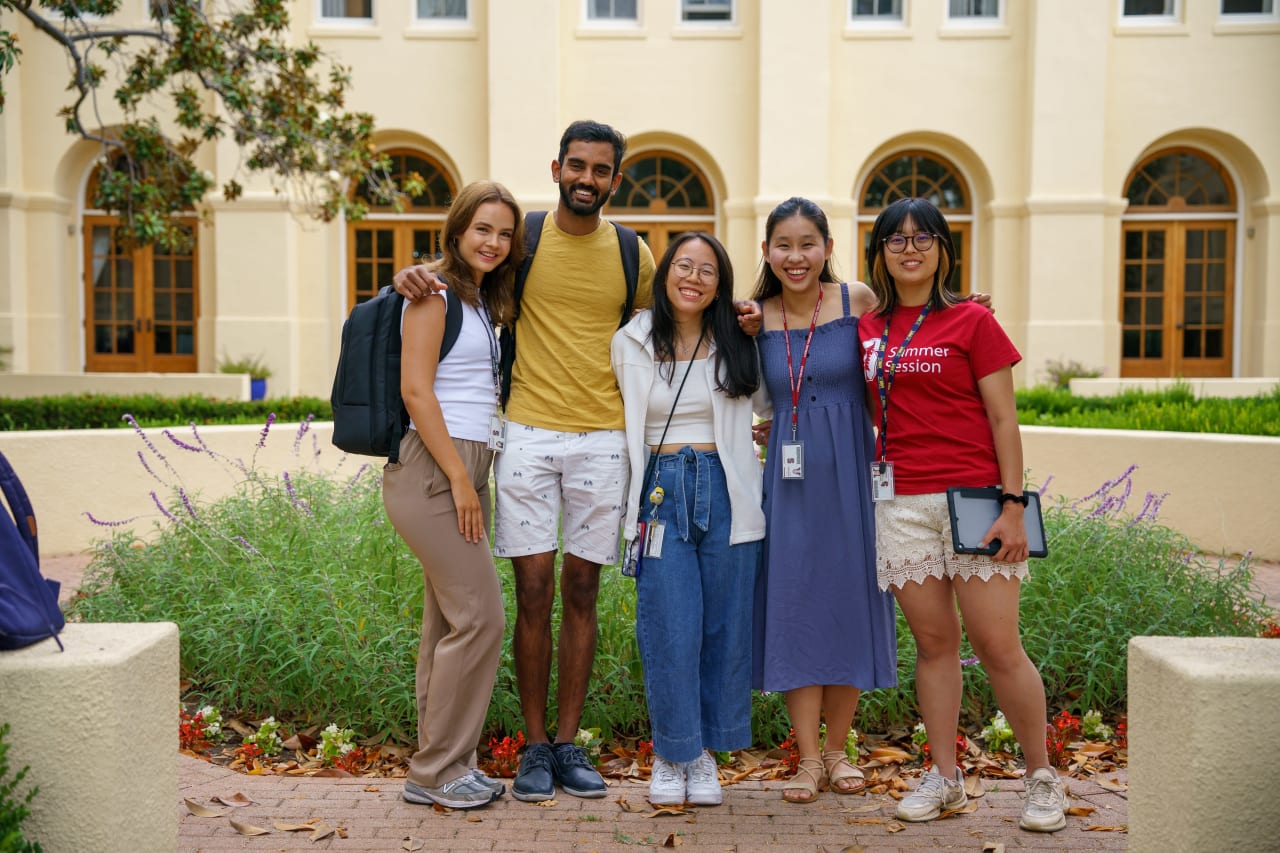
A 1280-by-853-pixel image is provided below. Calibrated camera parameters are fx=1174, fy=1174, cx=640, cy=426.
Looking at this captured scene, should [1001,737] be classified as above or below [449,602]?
below

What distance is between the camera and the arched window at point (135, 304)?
1778 cm

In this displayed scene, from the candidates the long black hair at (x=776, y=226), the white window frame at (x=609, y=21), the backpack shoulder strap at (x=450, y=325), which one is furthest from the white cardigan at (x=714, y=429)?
the white window frame at (x=609, y=21)

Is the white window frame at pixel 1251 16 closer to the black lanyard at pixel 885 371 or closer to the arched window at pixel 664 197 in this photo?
the arched window at pixel 664 197

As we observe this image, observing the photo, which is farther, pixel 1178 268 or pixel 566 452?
pixel 1178 268

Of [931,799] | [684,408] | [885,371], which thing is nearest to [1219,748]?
[931,799]

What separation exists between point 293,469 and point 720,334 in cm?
594

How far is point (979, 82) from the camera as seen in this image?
17203 mm

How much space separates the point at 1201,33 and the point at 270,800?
17.6 metres

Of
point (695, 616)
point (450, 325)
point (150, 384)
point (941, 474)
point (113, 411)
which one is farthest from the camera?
point (150, 384)

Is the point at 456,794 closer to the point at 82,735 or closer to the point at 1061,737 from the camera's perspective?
the point at 82,735

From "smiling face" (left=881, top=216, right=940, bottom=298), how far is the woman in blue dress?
272 millimetres

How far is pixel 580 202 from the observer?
403 centimetres

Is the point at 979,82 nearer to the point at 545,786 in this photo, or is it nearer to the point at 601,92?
the point at 601,92

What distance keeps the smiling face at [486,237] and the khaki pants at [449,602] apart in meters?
0.61
